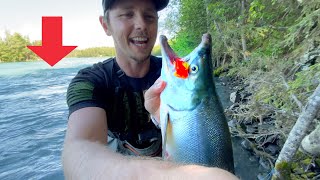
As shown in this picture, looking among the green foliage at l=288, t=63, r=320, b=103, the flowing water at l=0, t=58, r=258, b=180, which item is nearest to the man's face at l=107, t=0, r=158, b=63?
the green foliage at l=288, t=63, r=320, b=103

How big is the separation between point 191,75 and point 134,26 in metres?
0.95

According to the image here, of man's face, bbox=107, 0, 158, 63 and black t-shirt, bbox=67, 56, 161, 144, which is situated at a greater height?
man's face, bbox=107, 0, 158, 63

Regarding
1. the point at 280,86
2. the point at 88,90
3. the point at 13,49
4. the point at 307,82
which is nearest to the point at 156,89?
the point at 88,90

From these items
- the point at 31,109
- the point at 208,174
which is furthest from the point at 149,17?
the point at 31,109

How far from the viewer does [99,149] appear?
1.28 metres

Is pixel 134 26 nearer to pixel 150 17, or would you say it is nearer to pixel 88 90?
pixel 150 17

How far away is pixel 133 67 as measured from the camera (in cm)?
245

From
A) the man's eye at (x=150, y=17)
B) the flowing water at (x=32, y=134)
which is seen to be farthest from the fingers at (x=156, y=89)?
the flowing water at (x=32, y=134)

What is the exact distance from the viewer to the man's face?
2.13m

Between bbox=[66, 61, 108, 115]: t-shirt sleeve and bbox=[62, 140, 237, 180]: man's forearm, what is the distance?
0.45 metres

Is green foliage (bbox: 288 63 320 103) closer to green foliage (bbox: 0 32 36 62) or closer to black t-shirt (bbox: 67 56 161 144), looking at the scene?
black t-shirt (bbox: 67 56 161 144)

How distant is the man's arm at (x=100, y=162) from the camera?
740 mm

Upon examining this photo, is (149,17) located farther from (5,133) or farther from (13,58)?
(13,58)

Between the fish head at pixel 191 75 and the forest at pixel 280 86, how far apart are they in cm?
268
